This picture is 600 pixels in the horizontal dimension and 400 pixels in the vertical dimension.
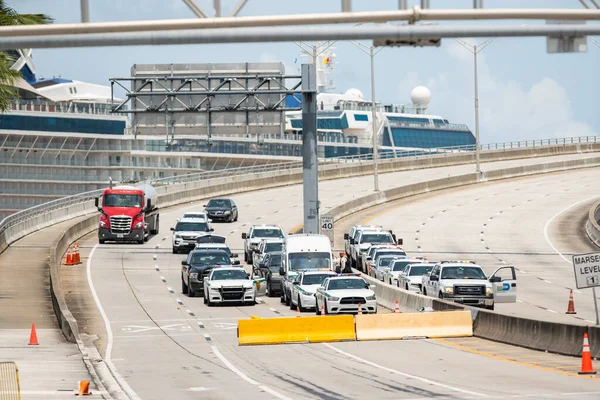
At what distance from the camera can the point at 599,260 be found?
27.8 metres

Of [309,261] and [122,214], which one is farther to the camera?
[122,214]

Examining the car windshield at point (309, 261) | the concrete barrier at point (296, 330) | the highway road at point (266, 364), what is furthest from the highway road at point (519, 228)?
the highway road at point (266, 364)

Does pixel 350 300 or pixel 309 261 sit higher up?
pixel 309 261

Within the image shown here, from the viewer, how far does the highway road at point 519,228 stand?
4631 centimetres

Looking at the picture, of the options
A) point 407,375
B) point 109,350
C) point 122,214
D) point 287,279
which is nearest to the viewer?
point 407,375

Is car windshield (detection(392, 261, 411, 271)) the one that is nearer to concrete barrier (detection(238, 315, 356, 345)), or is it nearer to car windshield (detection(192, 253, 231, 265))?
car windshield (detection(192, 253, 231, 265))

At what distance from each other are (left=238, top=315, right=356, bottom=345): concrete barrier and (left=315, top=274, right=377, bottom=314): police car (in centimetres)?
375

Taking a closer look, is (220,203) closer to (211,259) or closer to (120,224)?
(120,224)

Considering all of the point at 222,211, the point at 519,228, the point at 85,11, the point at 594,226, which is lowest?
the point at 519,228

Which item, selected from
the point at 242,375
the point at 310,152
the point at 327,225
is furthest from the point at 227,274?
the point at 310,152

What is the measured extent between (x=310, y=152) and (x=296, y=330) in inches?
1190

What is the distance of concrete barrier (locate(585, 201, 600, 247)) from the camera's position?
220 ft

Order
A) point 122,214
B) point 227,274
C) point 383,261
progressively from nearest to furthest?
point 227,274 < point 383,261 < point 122,214

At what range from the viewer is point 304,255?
4422cm
